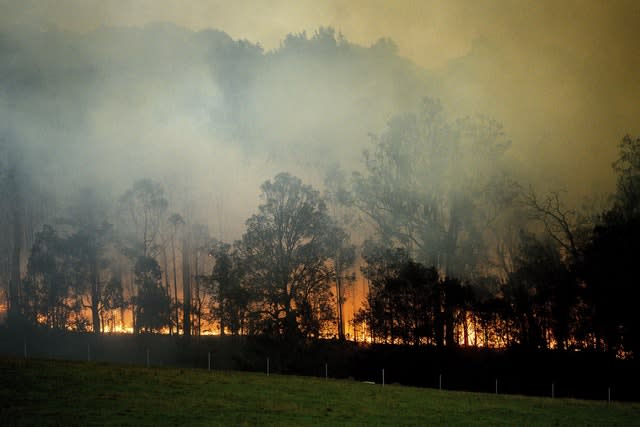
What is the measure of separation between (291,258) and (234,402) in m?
30.7

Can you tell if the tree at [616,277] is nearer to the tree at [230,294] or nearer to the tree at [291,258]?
the tree at [291,258]

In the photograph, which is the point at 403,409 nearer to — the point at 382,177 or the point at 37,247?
the point at 382,177

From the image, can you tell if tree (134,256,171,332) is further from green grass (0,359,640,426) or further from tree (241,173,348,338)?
green grass (0,359,640,426)

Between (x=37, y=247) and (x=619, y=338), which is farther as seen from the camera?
(x=37, y=247)

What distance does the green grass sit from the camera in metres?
29.0

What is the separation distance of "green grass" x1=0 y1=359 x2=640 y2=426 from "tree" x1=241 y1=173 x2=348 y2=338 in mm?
13067

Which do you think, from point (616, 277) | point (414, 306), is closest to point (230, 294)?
point (414, 306)

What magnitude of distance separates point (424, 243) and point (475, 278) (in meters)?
6.84

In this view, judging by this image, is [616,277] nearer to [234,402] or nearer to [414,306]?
[414,306]

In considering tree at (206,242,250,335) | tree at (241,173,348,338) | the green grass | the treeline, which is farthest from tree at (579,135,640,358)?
tree at (206,242,250,335)

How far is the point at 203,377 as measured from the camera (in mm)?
44438

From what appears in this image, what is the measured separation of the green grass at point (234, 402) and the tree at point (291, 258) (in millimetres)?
13067

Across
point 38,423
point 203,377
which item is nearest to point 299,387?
point 203,377

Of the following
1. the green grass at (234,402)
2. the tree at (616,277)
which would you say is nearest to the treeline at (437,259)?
the tree at (616,277)
